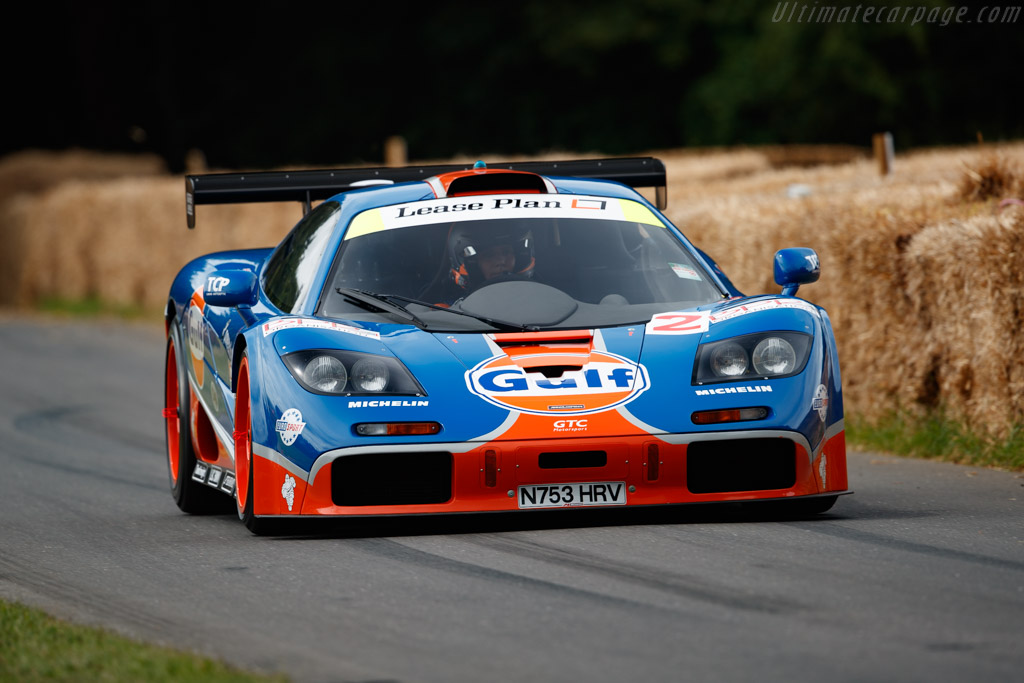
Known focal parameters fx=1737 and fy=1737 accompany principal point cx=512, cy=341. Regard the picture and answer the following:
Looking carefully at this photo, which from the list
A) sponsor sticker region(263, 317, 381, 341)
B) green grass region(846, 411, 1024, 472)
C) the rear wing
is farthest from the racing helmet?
green grass region(846, 411, 1024, 472)

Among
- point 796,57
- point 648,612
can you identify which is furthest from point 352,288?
point 796,57

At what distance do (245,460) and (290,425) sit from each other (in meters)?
0.65

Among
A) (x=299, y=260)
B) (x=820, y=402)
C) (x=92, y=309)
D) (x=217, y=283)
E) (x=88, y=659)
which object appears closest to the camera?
(x=88, y=659)

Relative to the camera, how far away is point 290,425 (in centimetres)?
648

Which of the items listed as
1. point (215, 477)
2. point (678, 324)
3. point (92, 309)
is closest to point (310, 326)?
point (678, 324)

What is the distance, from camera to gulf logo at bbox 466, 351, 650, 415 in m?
6.38

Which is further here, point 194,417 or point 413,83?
point 413,83

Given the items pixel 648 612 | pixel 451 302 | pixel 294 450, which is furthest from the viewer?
pixel 451 302

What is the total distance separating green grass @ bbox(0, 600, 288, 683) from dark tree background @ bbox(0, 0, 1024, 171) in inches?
1012

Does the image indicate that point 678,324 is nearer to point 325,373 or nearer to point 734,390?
point 734,390

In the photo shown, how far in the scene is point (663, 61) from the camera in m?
40.9

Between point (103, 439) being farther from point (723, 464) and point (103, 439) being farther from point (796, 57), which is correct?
point (796, 57)

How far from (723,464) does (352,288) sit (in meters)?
1.80

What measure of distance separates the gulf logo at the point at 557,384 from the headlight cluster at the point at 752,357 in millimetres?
260
